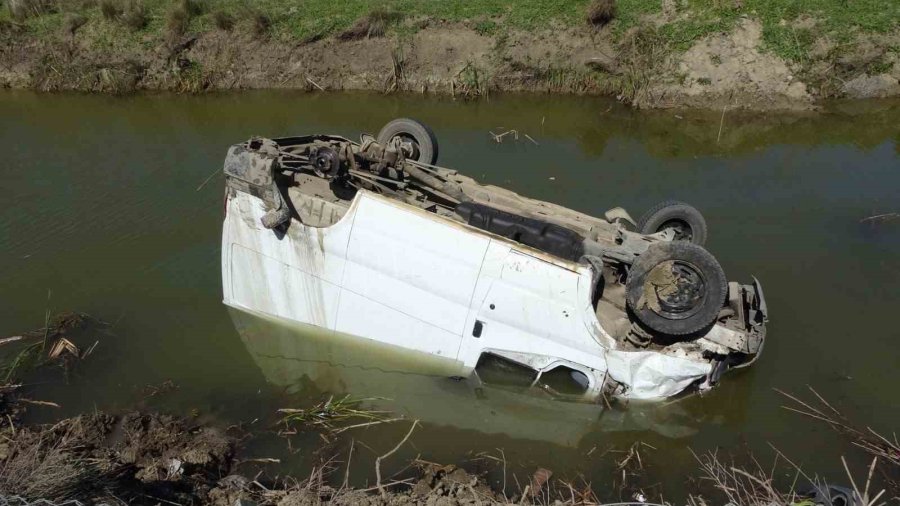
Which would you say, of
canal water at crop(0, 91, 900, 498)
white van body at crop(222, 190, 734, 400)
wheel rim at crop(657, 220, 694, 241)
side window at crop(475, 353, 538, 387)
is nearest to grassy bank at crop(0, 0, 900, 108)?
canal water at crop(0, 91, 900, 498)

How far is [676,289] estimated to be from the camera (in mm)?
5895

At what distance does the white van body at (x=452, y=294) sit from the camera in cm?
580

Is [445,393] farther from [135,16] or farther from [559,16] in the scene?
[135,16]

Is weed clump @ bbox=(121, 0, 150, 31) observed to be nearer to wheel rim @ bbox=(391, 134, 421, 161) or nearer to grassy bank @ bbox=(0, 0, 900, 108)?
grassy bank @ bbox=(0, 0, 900, 108)

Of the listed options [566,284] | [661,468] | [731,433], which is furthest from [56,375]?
[731,433]

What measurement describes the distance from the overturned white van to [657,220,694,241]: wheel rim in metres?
0.04

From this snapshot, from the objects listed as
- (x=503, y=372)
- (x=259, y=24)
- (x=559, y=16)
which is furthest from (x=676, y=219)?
(x=259, y=24)

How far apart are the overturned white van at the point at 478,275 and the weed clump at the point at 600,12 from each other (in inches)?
314

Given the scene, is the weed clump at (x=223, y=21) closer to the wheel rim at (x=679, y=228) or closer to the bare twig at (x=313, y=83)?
the bare twig at (x=313, y=83)

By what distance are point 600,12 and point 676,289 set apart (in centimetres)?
955

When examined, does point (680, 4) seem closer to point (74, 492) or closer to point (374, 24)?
point (374, 24)

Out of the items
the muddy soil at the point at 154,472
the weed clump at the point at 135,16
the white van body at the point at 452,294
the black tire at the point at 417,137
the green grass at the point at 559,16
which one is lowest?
the muddy soil at the point at 154,472

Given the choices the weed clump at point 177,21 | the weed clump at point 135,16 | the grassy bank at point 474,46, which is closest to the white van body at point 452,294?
the grassy bank at point 474,46

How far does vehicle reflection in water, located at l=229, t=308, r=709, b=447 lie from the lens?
625 cm
